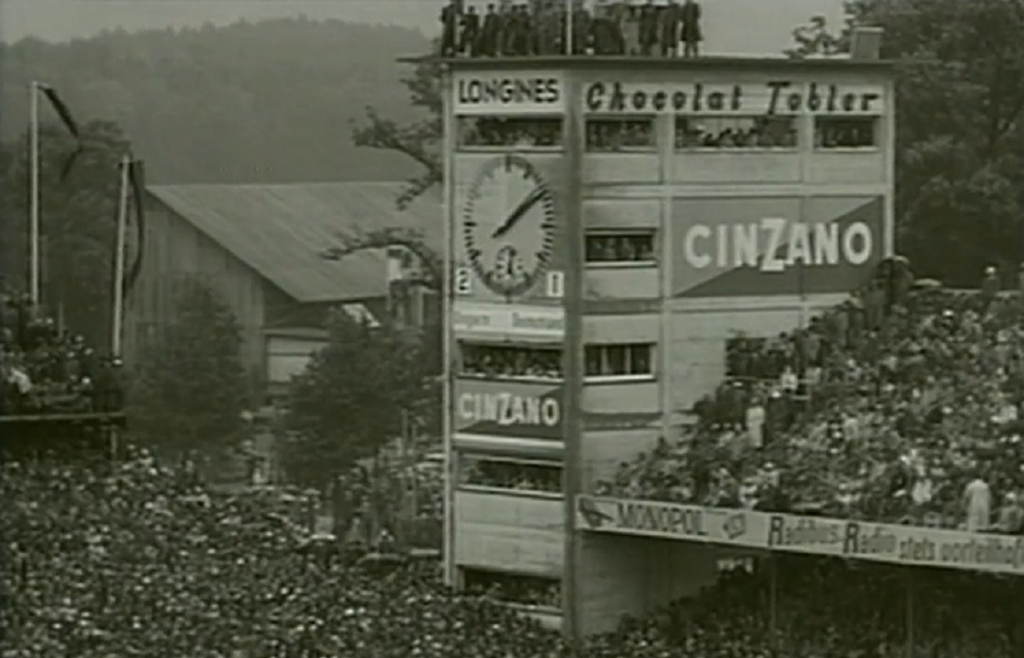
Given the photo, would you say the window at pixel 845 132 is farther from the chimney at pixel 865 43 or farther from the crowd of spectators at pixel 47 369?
the crowd of spectators at pixel 47 369

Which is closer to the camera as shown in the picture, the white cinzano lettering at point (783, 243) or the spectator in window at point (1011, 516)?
the spectator in window at point (1011, 516)

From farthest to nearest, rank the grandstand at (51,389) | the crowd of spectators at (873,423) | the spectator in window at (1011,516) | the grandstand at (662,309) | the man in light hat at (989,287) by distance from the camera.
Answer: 1. the grandstand at (51,389)
2. the grandstand at (662,309)
3. the man in light hat at (989,287)
4. the crowd of spectators at (873,423)
5. the spectator in window at (1011,516)

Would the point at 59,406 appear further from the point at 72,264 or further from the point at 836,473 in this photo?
the point at 836,473

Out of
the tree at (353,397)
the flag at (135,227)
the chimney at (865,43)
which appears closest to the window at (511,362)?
the tree at (353,397)

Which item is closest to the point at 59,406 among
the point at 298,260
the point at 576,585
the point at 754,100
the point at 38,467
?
the point at 38,467

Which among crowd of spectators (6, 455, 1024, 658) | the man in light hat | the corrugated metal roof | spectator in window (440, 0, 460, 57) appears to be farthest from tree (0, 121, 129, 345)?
the man in light hat

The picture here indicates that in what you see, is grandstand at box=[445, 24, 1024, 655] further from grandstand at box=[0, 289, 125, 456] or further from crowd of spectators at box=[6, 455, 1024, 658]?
grandstand at box=[0, 289, 125, 456]

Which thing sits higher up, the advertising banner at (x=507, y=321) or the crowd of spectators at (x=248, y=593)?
the advertising banner at (x=507, y=321)

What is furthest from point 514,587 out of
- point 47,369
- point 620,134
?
point 47,369
